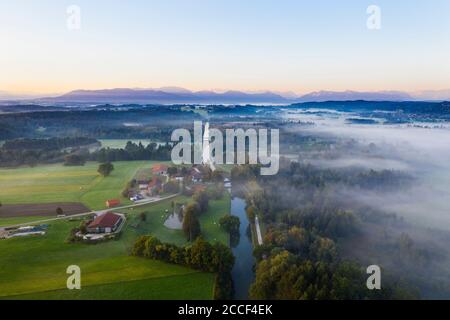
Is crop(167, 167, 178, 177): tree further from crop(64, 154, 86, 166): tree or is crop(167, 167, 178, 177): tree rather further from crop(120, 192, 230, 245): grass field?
crop(64, 154, 86, 166): tree

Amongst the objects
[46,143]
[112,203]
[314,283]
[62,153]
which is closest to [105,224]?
[112,203]

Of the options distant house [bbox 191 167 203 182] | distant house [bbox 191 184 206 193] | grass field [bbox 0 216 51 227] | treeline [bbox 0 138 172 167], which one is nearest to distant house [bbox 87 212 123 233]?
grass field [bbox 0 216 51 227]

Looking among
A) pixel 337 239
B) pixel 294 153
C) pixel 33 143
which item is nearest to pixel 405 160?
pixel 294 153

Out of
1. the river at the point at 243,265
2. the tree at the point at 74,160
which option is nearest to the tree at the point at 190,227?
the river at the point at 243,265

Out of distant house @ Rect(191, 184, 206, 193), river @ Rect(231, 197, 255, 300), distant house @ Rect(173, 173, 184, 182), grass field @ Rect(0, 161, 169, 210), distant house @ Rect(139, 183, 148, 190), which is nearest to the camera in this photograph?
river @ Rect(231, 197, 255, 300)

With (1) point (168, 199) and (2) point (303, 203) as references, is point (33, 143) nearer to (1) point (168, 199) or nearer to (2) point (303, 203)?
(1) point (168, 199)

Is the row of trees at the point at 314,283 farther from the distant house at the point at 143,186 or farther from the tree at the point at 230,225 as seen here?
the distant house at the point at 143,186

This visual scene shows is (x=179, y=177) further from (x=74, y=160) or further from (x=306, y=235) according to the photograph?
(x=306, y=235)
